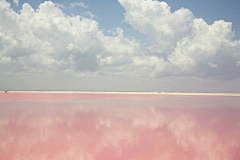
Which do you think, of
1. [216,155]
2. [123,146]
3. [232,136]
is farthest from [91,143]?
[232,136]

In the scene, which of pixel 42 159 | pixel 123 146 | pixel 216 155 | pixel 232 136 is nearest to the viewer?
pixel 42 159

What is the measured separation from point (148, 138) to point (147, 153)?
3.12 metres

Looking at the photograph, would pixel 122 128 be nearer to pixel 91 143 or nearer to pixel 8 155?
pixel 91 143

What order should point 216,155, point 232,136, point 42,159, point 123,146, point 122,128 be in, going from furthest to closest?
point 122,128, point 232,136, point 123,146, point 216,155, point 42,159

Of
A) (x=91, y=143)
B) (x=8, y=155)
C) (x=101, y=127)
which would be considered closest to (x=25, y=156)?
(x=8, y=155)

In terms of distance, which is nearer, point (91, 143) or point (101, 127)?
point (91, 143)

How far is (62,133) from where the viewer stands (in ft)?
49.6

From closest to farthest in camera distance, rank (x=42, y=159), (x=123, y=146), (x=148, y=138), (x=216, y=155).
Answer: (x=42, y=159), (x=216, y=155), (x=123, y=146), (x=148, y=138)

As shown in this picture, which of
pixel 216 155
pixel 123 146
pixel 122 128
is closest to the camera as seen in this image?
pixel 216 155

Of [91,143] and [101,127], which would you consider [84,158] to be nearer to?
[91,143]

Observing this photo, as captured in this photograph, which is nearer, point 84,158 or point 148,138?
point 84,158

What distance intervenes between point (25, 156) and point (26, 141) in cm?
286

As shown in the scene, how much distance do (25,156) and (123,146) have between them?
17.4 ft

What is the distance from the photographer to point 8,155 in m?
10.5
